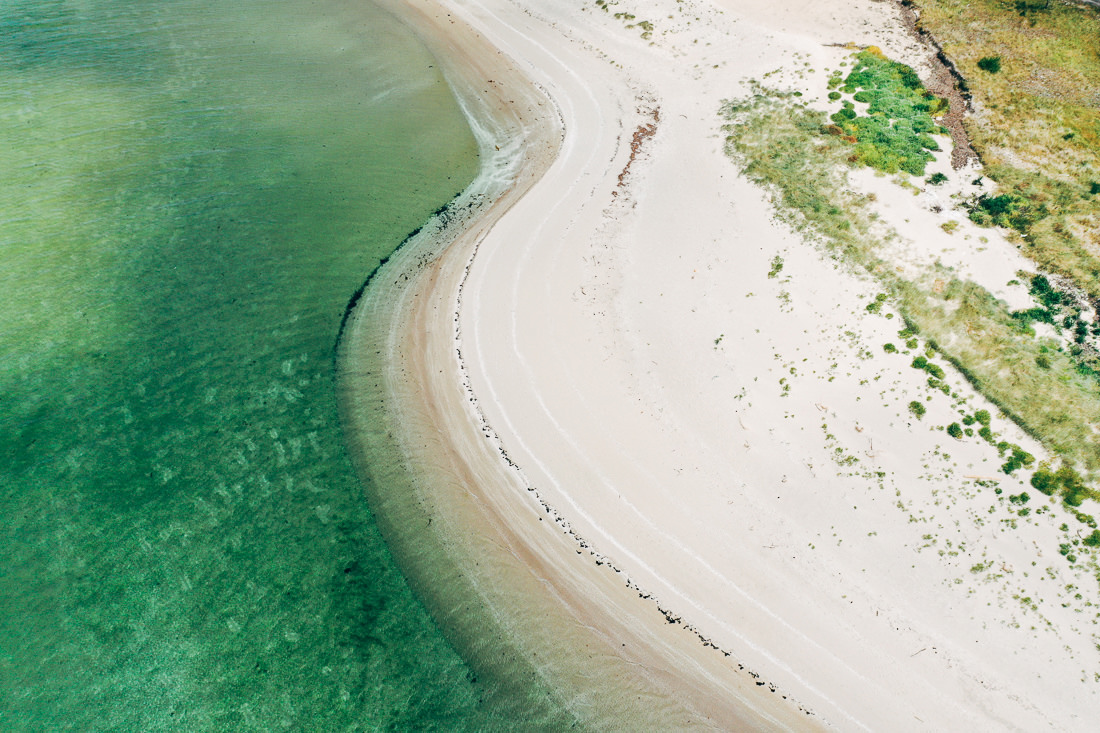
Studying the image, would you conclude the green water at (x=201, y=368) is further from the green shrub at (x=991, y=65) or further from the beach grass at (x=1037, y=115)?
the green shrub at (x=991, y=65)

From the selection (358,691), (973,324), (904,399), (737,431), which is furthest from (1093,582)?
(358,691)

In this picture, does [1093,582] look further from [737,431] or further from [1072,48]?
[1072,48]

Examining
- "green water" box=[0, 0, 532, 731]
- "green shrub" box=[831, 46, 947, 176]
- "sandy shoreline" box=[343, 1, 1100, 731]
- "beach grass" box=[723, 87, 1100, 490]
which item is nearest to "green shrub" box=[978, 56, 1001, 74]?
"green shrub" box=[831, 46, 947, 176]

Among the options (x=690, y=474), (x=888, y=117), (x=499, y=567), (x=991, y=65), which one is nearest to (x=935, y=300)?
(x=888, y=117)

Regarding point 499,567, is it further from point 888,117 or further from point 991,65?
point 991,65

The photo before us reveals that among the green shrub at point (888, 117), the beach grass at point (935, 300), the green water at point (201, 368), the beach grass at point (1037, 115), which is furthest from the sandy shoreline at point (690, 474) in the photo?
the beach grass at point (1037, 115)
